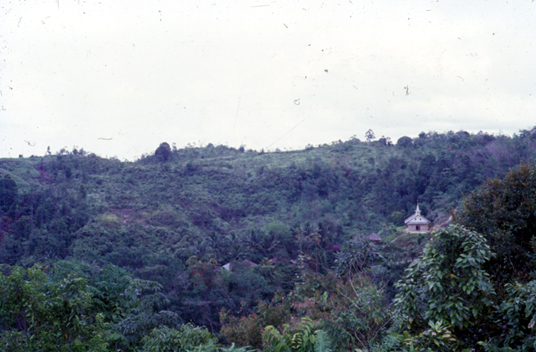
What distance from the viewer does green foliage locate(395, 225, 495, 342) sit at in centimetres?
351

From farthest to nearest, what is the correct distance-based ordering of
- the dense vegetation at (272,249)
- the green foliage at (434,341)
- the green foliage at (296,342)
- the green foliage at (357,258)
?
1. the green foliage at (357,258)
2. the green foliage at (296,342)
3. the dense vegetation at (272,249)
4. the green foliage at (434,341)

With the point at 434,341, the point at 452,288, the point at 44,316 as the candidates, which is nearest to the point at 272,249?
the point at 44,316

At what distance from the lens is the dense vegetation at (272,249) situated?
387cm

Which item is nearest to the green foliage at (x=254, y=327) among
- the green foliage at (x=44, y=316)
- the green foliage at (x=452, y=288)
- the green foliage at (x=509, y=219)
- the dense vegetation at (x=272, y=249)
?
the dense vegetation at (x=272, y=249)

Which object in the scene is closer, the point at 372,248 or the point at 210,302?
the point at 372,248

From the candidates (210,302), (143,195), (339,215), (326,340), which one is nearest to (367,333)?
(326,340)

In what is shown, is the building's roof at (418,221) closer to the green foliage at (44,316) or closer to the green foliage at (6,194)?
the green foliage at (6,194)

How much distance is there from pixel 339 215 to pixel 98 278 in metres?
32.2

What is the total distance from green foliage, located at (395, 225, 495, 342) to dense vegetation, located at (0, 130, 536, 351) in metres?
0.02

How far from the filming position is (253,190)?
142 ft

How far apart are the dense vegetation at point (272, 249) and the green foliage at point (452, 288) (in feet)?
0.06

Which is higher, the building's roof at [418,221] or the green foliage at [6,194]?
the green foliage at [6,194]

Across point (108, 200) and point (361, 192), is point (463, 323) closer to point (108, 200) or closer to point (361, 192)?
point (108, 200)

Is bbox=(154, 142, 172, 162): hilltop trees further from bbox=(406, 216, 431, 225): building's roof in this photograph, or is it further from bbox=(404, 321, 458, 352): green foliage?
bbox=(404, 321, 458, 352): green foliage
